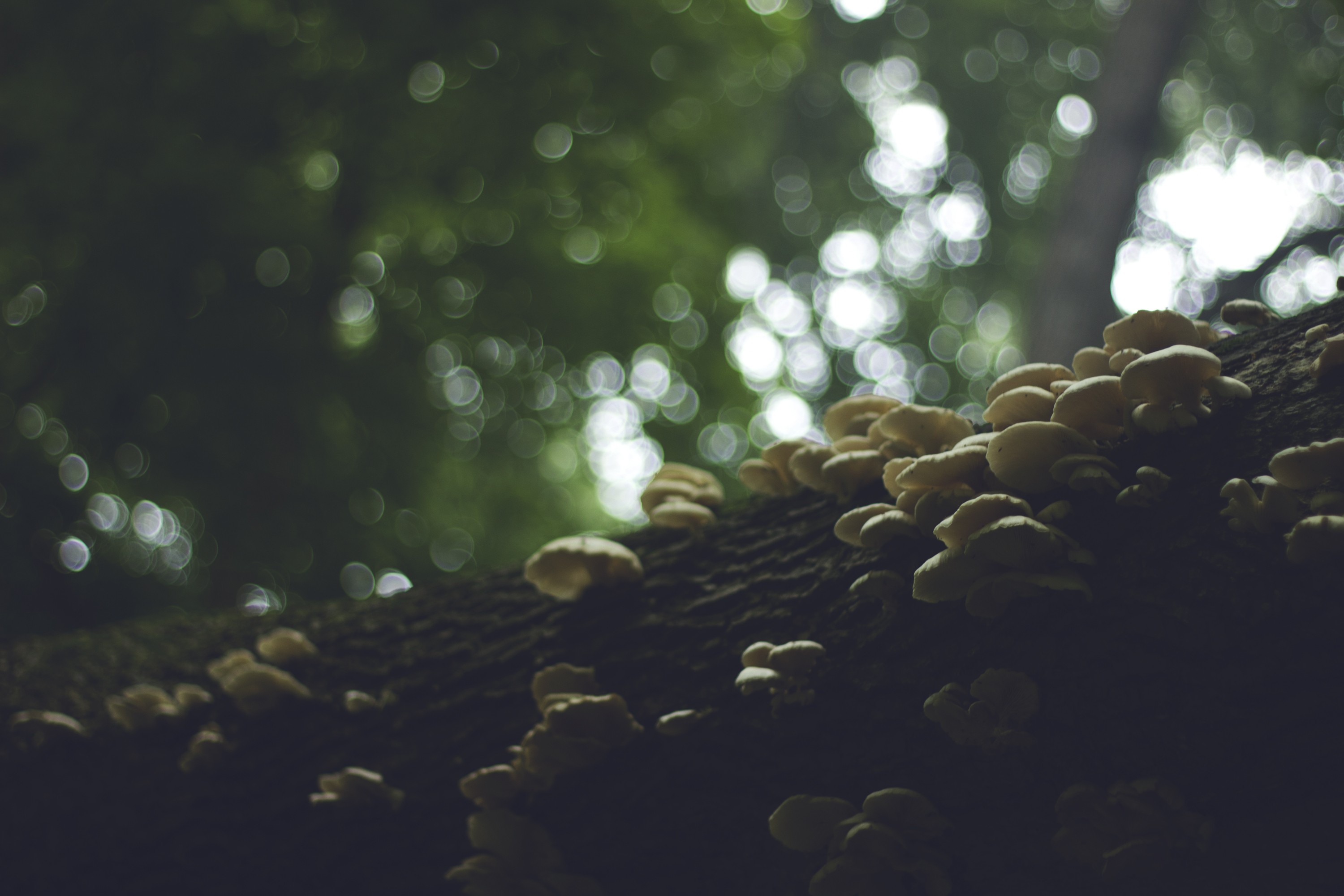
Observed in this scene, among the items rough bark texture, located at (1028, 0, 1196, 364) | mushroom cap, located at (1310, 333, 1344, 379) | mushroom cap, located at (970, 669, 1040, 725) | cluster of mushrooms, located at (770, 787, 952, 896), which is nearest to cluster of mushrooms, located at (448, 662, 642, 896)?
cluster of mushrooms, located at (770, 787, 952, 896)

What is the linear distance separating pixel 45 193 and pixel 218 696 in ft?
13.7

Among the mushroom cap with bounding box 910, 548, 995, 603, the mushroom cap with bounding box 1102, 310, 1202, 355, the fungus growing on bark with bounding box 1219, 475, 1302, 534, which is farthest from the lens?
the mushroom cap with bounding box 1102, 310, 1202, 355

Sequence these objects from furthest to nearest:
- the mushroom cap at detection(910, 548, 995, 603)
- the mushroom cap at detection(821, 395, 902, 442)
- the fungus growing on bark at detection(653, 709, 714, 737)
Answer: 1. the mushroom cap at detection(821, 395, 902, 442)
2. the fungus growing on bark at detection(653, 709, 714, 737)
3. the mushroom cap at detection(910, 548, 995, 603)

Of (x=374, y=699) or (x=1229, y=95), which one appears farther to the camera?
(x=1229, y=95)

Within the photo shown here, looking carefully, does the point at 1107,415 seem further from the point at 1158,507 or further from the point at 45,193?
the point at 45,193

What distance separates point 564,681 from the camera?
1.91 m

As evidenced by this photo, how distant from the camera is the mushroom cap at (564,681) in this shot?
189 centimetres

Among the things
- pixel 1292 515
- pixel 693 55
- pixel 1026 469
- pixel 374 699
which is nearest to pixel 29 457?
pixel 374 699

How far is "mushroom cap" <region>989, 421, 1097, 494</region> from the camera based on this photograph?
54.6 inches

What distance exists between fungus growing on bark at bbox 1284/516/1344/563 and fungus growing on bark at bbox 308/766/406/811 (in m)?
2.05


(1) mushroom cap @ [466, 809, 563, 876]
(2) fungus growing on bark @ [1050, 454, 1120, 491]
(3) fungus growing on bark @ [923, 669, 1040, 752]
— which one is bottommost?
(1) mushroom cap @ [466, 809, 563, 876]

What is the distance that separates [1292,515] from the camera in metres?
1.22

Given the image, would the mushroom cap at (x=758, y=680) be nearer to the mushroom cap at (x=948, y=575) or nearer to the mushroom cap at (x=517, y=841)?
the mushroom cap at (x=948, y=575)

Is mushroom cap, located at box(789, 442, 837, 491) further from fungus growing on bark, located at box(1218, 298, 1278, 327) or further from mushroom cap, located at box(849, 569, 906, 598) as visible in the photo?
fungus growing on bark, located at box(1218, 298, 1278, 327)
